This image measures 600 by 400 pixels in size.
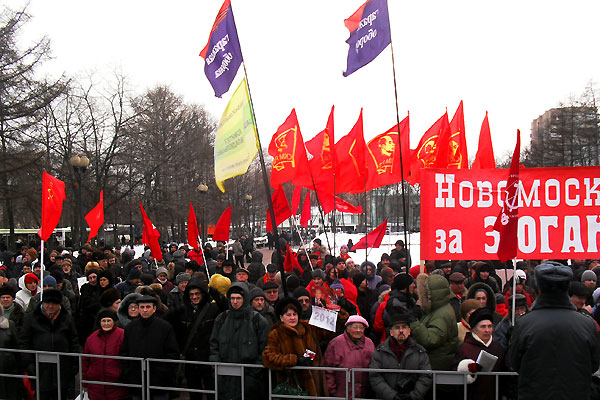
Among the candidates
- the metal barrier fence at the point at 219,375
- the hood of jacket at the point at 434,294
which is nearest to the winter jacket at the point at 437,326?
the hood of jacket at the point at 434,294

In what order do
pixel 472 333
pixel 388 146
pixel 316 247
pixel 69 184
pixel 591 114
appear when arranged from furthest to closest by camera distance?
pixel 591 114
pixel 69 184
pixel 316 247
pixel 388 146
pixel 472 333

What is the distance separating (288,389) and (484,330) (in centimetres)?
199

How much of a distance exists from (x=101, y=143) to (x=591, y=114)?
114ft

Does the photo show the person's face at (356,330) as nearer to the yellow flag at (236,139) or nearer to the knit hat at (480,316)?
the knit hat at (480,316)

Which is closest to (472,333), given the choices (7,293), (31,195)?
(7,293)

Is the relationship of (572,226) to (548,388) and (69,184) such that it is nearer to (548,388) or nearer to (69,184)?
(548,388)

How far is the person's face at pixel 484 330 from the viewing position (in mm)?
5520

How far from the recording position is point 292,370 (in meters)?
5.87

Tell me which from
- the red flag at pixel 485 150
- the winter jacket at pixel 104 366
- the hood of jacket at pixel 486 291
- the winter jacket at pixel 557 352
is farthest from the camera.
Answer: the red flag at pixel 485 150

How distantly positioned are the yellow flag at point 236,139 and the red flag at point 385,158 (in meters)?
7.41

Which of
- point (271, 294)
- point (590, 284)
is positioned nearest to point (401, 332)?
point (271, 294)

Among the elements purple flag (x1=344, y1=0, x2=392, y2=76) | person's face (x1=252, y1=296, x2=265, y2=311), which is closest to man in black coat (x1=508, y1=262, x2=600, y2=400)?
person's face (x1=252, y1=296, x2=265, y2=311)

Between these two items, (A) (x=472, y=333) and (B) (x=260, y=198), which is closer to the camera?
(A) (x=472, y=333)

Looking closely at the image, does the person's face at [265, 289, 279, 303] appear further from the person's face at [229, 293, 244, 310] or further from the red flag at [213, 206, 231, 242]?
the red flag at [213, 206, 231, 242]
